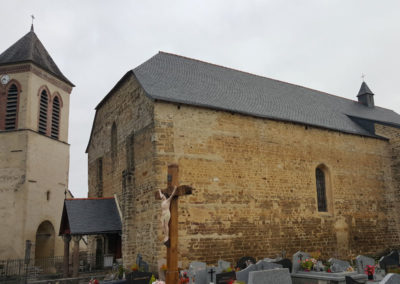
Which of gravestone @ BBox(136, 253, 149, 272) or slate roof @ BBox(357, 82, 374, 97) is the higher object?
slate roof @ BBox(357, 82, 374, 97)

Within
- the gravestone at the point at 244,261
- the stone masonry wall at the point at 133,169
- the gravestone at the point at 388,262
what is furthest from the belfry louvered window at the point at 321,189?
the stone masonry wall at the point at 133,169

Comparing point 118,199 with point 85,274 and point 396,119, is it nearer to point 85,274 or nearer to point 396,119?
point 85,274

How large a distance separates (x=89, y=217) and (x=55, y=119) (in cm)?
980

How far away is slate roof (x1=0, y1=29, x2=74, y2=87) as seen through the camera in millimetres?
20722

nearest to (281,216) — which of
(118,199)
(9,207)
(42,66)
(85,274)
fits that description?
(118,199)

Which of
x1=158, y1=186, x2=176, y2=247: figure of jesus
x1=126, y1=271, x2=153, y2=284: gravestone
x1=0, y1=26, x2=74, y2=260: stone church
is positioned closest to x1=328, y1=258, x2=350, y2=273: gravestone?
x1=126, y1=271, x2=153, y2=284: gravestone

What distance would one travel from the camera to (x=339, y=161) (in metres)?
17.6

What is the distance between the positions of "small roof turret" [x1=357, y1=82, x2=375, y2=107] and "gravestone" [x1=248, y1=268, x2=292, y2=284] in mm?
21209

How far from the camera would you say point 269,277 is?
7066mm

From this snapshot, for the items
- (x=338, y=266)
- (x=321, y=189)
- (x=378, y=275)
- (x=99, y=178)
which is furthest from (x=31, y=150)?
(x=378, y=275)

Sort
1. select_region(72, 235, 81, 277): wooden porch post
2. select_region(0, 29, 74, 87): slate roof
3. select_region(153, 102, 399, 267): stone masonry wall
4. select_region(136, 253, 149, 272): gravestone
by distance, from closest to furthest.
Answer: select_region(136, 253, 149, 272): gravestone
select_region(153, 102, 399, 267): stone masonry wall
select_region(72, 235, 81, 277): wooden porch post
select_region(0, 29, 74, 87): slate roof

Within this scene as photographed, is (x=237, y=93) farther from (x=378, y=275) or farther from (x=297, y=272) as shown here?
(x=378, y=275)

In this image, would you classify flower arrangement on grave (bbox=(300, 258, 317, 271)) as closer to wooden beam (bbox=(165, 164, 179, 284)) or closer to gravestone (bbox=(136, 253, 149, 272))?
gravestone (bbox=(136, 253, 149, 272))

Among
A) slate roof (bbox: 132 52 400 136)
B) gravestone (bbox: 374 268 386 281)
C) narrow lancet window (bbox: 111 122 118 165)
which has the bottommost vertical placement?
gravestone (bbox: 374 268 386 281)
